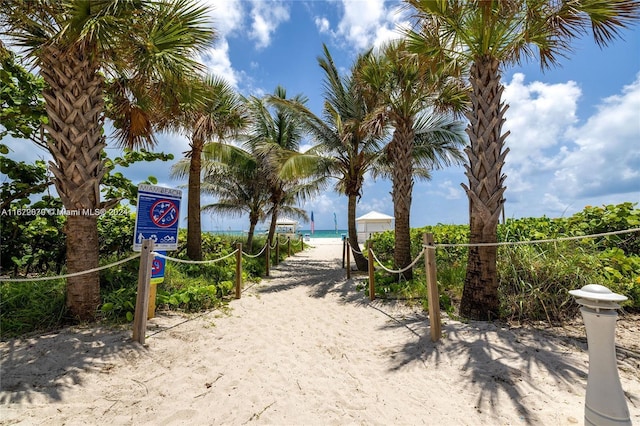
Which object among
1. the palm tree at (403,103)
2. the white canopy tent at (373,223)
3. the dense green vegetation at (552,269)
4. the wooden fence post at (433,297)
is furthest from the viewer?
the white canopy tent at (373,223)

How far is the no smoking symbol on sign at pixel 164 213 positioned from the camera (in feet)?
15.1

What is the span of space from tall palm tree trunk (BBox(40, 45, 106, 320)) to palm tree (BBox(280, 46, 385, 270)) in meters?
6.11

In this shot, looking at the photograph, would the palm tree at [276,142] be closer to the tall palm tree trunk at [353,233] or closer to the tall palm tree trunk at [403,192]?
the tall palm tree trunk at [353,233]

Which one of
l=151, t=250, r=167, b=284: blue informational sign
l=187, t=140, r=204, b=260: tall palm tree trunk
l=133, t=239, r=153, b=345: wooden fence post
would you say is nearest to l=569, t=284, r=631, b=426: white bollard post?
l=133, t=239, r=153, b=345: wooden fence post

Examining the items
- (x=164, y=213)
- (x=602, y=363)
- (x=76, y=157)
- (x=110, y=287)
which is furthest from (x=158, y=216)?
(x=602, y=363)

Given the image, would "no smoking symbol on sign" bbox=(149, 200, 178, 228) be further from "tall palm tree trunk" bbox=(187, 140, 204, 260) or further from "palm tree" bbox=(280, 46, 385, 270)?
"palm tree" bbox=(280, 46, 385, 270)

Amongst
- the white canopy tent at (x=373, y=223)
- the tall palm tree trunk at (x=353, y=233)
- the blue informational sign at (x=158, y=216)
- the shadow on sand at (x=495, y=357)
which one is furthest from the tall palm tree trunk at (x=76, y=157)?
the white canopy tent at (x=373, y=223)

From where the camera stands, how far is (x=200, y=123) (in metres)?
7.12

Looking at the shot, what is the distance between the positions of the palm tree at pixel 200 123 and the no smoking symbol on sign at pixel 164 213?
80.4 inches

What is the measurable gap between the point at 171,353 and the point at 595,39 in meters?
6.96

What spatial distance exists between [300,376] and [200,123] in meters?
6.00

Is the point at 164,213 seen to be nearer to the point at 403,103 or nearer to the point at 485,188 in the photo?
the point at 485,188

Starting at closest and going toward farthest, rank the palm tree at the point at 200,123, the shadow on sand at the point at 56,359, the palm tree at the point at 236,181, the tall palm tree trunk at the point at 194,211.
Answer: the shadow on sand at the point at 56,359 → the palm tree at the point at 200,123 → the tall palm tree trunk at the point at 194,211 → the palm tree at the point at 236,181

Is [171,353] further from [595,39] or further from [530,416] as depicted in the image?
[595,39]
